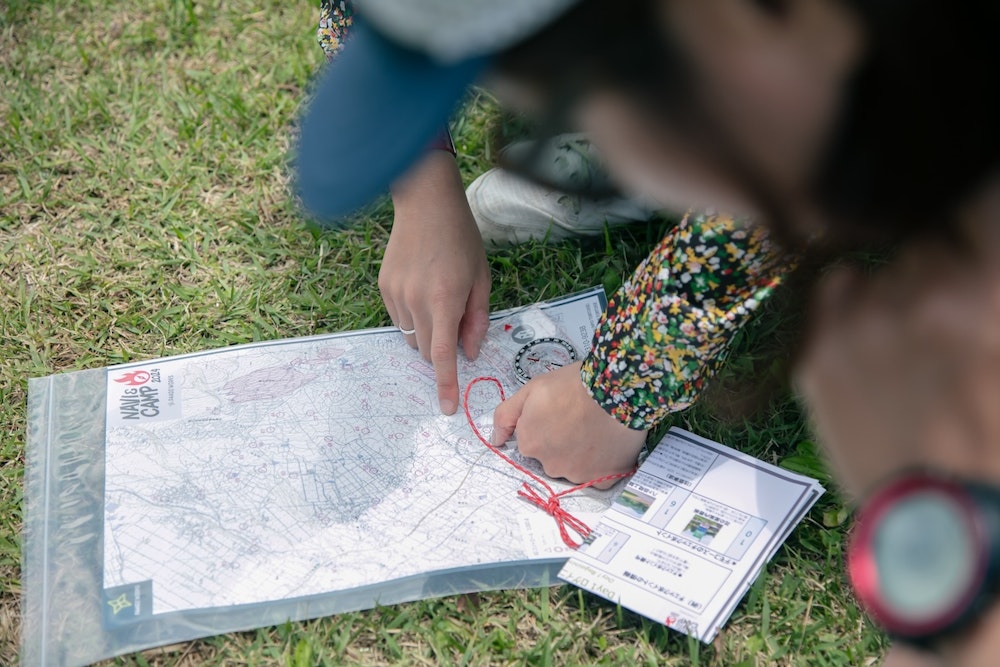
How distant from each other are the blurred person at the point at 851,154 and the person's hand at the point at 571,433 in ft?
1.51

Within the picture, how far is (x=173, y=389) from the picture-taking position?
1.30 meters

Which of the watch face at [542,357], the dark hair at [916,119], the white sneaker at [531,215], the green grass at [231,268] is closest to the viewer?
the dark hair at [916,119]

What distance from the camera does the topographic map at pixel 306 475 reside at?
112 centimetres

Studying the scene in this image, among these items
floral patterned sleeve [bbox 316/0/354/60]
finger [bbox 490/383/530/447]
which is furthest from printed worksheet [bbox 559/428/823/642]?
floral patterned sleeve [bbox 316/0/354/60]

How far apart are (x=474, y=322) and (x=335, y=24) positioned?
47 centimetres

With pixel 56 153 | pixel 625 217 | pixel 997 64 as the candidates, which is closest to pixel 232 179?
pixel 56 153

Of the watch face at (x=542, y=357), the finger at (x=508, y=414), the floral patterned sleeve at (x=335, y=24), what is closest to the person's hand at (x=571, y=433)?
the finger at (x=508, y=414)

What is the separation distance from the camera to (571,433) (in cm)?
115

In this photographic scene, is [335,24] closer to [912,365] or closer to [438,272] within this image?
[438,272]

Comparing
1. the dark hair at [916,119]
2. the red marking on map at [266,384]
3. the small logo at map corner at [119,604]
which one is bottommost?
the small logo at map corner at [119,604]

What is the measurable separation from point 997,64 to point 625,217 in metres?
1.00

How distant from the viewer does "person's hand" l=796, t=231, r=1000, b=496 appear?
59 cm

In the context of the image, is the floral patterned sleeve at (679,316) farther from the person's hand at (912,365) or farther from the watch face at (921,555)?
the watch face at (921,555)

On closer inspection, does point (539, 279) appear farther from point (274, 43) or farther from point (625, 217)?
point (274, 43)
